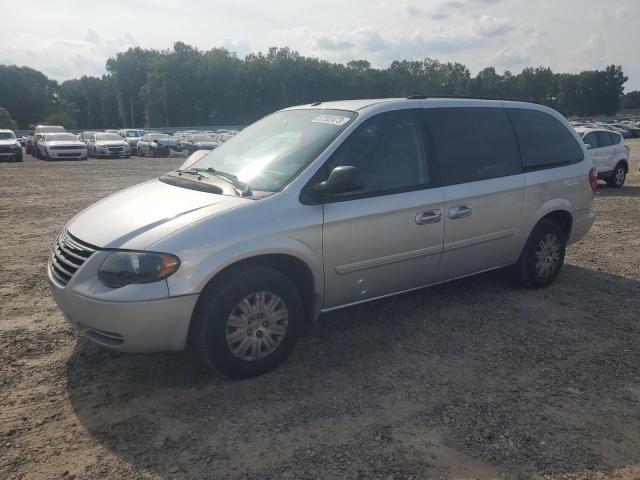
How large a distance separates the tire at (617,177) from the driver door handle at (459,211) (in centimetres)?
1208

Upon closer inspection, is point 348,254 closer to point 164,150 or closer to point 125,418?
point 125,418

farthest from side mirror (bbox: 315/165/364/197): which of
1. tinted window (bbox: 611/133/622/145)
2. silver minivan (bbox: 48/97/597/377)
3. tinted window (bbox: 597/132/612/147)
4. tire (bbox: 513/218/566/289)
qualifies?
tinted window (bbox: 611/133/622/145)

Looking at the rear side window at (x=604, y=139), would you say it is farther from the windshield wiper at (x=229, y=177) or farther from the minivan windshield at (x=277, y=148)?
the windshield wiper at (x=229, y=177)

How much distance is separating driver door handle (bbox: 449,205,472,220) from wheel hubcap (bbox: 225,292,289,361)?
68.2 inches

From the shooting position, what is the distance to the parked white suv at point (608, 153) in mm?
14016

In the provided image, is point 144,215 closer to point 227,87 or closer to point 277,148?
point 277,148

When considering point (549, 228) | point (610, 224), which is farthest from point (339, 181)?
point (610, 224)

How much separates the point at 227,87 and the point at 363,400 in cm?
11007

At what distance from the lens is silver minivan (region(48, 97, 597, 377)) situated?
10.7 feet

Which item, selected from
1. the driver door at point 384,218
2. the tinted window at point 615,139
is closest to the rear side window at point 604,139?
the tinted window at point 615,139

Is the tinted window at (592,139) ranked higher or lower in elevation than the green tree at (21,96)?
lower

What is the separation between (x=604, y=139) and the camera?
14.4 metres

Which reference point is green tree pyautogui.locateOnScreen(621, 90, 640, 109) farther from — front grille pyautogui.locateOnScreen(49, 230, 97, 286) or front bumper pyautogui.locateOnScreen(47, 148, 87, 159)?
Result: front grille pyautogui.locateOnScreen(49, 230, 97, 286)

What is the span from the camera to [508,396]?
3479 millimetres
